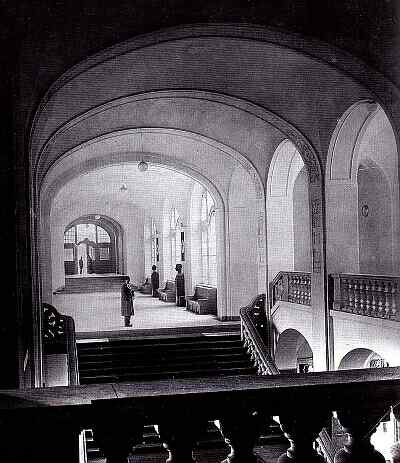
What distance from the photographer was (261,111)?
12.4 m

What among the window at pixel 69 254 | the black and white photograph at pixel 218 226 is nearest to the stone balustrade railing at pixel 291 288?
the black and white photograph at pixel 218 226

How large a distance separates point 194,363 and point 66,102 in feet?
24.9

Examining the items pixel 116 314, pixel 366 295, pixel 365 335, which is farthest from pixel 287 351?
pixel 116 314

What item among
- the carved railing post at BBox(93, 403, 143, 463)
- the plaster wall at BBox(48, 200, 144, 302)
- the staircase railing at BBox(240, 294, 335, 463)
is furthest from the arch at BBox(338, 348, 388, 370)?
the plaster wall at BBox(48, 200, 144, 302)

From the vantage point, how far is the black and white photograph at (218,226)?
1.77 meters

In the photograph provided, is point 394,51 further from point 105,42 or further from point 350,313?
point 350,313

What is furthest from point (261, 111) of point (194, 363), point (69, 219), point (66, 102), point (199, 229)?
point (69, 219)

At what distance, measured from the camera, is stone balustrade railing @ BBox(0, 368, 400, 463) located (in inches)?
63.0

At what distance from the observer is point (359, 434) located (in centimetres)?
182

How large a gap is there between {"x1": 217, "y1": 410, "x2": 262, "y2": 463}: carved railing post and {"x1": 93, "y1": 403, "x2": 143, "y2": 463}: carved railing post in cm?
27

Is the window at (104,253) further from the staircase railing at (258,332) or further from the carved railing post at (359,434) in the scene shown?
the carved railing post at (359,434)

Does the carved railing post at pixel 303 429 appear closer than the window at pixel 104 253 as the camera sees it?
Yes

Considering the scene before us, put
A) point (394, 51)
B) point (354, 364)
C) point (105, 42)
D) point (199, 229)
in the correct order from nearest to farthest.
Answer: point (394, 51) → point (105, 42) → point (354, 364) → point (199, 229)

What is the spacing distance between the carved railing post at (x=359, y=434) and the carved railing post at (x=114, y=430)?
0.65 metres
